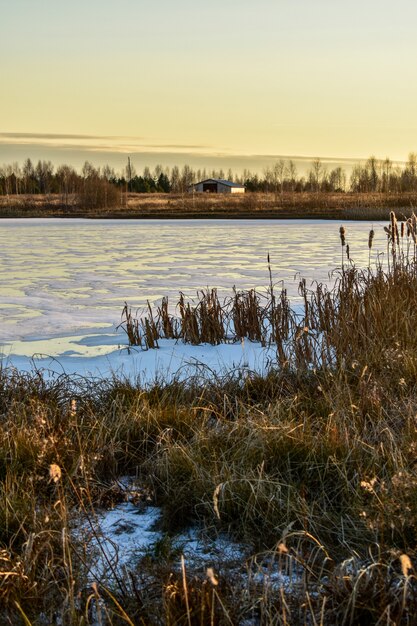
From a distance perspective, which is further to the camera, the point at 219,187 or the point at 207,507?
the point at 219,187

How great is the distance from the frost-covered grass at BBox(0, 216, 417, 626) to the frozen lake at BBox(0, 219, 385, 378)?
2.63 m

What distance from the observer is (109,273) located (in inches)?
515

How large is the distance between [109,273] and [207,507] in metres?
10.3

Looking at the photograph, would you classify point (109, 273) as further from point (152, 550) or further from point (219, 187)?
point (219, 187)

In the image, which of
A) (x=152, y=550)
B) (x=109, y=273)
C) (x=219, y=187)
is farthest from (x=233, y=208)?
(x=219, y=187)

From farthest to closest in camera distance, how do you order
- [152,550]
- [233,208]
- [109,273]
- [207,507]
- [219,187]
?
[219,187] < [233,208] < [109,273] < [207,507] < [152,550]

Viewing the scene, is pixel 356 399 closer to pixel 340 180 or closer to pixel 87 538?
pixel 87 538

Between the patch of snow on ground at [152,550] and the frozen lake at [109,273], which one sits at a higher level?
the frozen lake at [109,273]

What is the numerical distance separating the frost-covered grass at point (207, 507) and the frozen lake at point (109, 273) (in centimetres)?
263

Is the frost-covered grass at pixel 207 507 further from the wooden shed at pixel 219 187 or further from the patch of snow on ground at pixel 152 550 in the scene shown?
the wooden shed at pixel 219 187

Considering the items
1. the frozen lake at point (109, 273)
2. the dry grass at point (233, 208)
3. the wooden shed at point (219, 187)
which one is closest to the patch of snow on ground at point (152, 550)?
the frozen lake at point (109, 273)

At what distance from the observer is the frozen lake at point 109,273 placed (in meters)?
7.66

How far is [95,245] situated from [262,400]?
15722mm

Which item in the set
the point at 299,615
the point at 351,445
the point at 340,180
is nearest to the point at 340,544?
the point at 299,615
